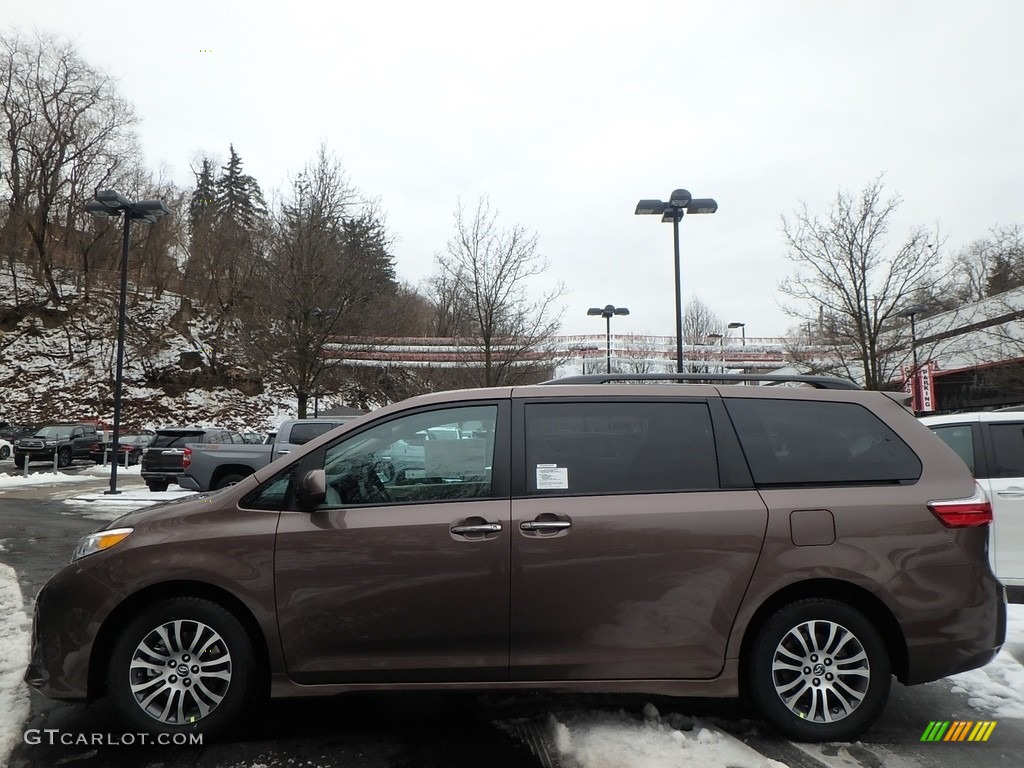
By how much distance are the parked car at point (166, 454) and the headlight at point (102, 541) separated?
41.9 ft

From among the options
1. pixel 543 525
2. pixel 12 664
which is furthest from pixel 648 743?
pixel 12 664

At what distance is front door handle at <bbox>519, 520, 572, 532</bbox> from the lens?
11.4 feet

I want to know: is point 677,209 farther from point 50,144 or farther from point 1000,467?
point 50,144

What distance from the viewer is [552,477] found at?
3.60 metres

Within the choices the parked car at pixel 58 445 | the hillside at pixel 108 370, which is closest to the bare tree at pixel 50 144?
the hillside at pixel 108 370

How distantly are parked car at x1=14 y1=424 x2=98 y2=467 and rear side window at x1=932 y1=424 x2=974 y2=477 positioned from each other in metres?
28.0

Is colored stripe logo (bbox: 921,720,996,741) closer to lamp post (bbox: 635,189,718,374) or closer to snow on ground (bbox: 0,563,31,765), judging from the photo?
snow on ground (bbox: 0,563,31,765)

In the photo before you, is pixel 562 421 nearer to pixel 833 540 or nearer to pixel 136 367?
pixel 833 540

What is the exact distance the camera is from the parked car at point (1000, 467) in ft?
20.3

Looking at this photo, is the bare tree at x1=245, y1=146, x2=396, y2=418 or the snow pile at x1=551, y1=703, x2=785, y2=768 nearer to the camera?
the snow pile at x1=551, y1=703, x2=785, y2=768

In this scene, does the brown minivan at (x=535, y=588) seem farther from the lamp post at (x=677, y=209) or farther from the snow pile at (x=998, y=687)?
the lamp post at (x=677, y=209)

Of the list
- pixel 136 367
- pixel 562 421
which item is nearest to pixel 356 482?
pixel 562 421

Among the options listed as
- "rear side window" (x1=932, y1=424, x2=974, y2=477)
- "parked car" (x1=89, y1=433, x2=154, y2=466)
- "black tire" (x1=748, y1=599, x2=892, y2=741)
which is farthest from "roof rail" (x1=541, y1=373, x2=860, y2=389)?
"parked car" (x1=89, y1=433, x2=154, y2=466)

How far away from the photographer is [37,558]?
8.55 meters
